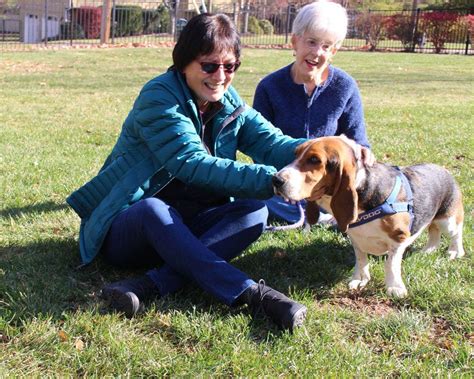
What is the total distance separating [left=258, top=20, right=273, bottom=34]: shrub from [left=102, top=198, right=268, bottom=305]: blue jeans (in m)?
38.0

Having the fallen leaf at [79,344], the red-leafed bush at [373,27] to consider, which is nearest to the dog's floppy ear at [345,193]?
the fallen leaf at [79,344]

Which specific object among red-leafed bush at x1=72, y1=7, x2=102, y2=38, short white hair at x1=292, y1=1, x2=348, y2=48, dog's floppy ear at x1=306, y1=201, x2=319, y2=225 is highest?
red-leafed bush at x1=72, y1=7, x2=102, y2=38

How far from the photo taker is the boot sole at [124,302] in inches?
125

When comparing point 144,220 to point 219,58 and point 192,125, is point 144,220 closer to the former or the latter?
point 192,125

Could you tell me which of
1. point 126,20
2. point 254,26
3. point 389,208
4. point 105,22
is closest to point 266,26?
point 254,26

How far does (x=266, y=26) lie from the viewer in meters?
40.5

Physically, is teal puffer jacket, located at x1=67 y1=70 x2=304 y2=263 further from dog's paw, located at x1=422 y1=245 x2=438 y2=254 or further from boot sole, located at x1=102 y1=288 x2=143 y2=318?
dog's paw, located at x1=422 y1=245 x2=438 y2=254

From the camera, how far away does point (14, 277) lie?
3.66 meters

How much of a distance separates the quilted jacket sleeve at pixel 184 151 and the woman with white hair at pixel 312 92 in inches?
57.4

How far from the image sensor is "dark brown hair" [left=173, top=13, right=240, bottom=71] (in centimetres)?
345

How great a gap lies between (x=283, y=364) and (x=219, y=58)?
1.77m

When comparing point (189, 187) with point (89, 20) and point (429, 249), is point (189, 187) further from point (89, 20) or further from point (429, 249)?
point (89, 20)

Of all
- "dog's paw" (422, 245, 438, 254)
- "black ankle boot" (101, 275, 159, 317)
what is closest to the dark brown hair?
"black ankle boot" (101, 275, 159, 317)

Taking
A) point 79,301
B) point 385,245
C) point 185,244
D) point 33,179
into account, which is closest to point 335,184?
point 385,245
